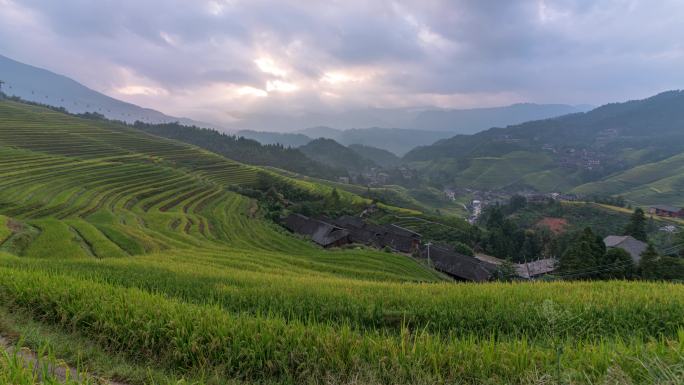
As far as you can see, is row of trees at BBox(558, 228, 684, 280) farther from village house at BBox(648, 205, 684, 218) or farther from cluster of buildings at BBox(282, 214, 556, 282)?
village house at BBox(648, 205, 684, 218)

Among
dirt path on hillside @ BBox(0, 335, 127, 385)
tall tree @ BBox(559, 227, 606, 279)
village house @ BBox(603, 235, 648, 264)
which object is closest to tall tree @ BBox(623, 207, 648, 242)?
village house @ BBox(603, 235, 648, 264)

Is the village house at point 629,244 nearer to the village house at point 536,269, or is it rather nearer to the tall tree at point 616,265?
the village house at point 536,269

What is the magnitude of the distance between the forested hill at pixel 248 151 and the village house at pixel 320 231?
11154cm

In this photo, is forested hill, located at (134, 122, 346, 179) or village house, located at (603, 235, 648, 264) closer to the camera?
village house, located at (603, 235, 648, 264)

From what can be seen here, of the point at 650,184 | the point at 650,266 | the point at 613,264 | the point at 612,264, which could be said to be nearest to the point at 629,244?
the point at 612,264

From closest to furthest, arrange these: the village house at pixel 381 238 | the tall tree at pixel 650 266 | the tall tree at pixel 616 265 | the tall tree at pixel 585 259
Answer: the tall tree at pixel 650 266, the tall tree at pixel 616 265, the tall tree at pixel 585 259, the village house at pixel 381 238

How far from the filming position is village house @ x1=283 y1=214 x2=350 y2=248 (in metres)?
44.2

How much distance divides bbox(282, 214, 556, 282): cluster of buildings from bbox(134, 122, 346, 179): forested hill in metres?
112

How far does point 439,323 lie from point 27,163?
234 feet

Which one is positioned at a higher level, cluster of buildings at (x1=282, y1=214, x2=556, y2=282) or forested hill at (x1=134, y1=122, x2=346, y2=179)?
forested hill at (x1=134, y1=122, x2=346, y2=179)

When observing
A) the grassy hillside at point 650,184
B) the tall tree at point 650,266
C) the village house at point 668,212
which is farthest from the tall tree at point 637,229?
the grassy hillside at point 650,184

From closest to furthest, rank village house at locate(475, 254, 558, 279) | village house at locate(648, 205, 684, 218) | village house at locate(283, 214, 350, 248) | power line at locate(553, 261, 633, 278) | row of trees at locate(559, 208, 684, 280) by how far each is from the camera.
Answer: row of trees at locate(559, 208, 684, 280) → power line at locate(553, 261, 633, 278) → village house at locate(475, 254, 558, 279) → village house at locate(283, 214, 350, 248) → village house at locate(648, 205, 684, 218)

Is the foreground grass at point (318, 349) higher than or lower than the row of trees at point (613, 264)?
higher

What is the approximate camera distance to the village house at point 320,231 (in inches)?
1738
